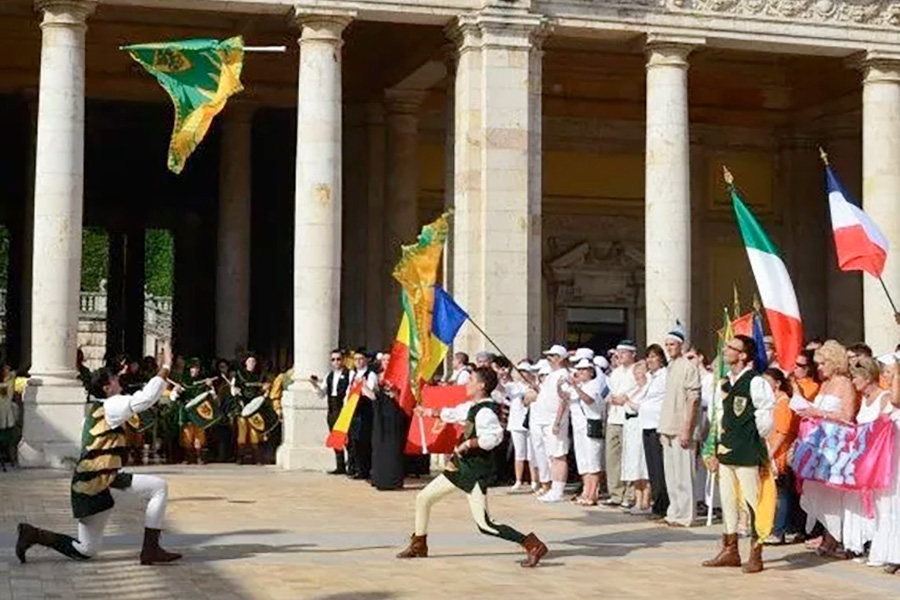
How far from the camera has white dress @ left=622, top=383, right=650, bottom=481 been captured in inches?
654

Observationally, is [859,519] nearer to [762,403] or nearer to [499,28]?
[762,403]

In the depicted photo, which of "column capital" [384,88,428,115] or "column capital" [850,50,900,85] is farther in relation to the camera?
"column capital" [384,88,428,115]

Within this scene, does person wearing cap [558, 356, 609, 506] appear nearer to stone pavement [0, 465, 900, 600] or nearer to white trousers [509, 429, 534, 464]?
stone pavement [0, 465, 900, 600]

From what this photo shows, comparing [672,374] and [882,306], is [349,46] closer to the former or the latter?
[882,306]

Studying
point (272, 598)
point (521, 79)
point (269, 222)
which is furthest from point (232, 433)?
point (272, 598)

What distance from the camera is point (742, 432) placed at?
39.8 ft

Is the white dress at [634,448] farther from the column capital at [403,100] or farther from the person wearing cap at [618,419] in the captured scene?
the column capital at [403,100]

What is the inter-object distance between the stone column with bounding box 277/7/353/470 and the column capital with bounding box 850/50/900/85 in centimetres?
948

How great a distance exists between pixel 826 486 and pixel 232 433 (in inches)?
518

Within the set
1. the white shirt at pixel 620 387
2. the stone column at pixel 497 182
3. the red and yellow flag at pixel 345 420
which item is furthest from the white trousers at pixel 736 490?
the stone column at pixel 497 182

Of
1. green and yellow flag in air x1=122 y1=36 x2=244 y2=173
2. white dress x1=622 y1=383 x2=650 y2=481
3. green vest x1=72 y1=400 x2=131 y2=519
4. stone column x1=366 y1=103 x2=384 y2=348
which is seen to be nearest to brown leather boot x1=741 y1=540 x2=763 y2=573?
white dress x1=622 y1=383 x2=650 y2=481

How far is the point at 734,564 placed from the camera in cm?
1233

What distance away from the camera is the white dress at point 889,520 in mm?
12445

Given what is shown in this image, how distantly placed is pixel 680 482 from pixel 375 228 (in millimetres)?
15705
